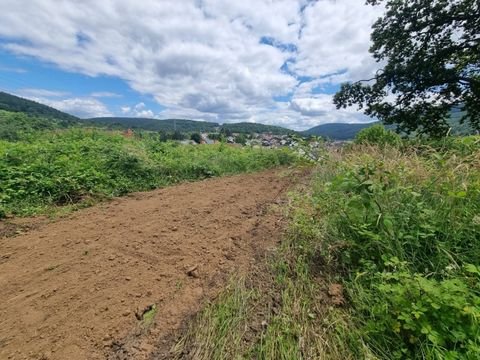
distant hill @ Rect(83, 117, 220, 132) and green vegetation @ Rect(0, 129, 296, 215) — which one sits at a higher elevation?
green vegetation @ Rect(0, 129, 296, 215)

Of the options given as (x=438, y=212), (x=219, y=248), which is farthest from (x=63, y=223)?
(x=438, y=212)

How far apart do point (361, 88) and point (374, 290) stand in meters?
9.86

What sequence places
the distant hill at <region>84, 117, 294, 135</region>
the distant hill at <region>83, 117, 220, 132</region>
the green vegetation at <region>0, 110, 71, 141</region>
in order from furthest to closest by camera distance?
the distant hill at <region>83, 117, 220, 132</region> → the distant hill at <region>84, 117, 294, 135</region> → the green vegetation at <region>0, 110, 71, 141</region>

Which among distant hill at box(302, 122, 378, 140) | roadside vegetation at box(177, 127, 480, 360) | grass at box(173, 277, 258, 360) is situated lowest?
distant hill at box(302, 122, 378, 140)

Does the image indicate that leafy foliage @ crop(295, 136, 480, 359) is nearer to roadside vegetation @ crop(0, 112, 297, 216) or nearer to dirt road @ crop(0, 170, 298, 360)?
dirt road @ crop(0, 170, 298, 360)

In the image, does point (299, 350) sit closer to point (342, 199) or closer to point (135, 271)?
point (135, 271)

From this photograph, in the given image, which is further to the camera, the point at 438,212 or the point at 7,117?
the point at 7,117

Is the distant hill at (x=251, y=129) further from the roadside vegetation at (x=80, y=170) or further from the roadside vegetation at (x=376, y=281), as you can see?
the roadside vegetation at (x=376, y=281)

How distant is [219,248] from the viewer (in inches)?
104

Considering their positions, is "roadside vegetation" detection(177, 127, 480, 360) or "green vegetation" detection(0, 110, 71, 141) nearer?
"roadside vegetation" detection(177, 127, 480, 360)

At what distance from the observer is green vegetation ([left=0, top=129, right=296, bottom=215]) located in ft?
12.6

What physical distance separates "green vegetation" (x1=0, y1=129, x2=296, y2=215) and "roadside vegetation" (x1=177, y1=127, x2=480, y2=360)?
3.41 m

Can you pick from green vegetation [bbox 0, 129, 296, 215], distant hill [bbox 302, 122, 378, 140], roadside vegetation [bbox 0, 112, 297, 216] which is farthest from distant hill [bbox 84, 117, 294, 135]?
green vegetation [bbox 0, 129, 296, 215]

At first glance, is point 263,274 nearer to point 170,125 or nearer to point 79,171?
point 79,171
